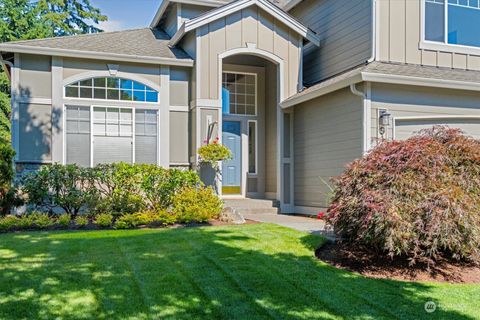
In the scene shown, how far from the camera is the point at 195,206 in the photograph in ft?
28.5

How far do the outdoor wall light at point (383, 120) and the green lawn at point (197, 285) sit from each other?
3.61 m

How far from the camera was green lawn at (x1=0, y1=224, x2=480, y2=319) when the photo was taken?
3893 millimetres

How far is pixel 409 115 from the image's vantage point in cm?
928

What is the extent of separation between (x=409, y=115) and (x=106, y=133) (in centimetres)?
692

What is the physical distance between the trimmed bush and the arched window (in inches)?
246

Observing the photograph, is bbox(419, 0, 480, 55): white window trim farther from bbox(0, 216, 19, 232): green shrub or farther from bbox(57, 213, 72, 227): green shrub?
bbox(0, 216, 19, 232): green shrub

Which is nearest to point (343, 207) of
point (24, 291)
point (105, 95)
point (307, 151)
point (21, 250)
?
point (24, 291)

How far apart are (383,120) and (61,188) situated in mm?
6695

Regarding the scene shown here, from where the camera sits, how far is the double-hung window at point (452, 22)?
10.4 metres

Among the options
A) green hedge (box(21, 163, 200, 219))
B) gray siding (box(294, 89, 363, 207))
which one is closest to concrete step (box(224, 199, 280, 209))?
gray siding (box(294, 89, 363, 207))

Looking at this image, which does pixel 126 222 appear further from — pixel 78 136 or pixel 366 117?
pixel 366 117

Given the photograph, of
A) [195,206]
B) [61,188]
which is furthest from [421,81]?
[61,188]

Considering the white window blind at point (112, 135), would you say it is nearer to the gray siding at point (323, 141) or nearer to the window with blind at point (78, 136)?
the window with blind at point (78, 136)

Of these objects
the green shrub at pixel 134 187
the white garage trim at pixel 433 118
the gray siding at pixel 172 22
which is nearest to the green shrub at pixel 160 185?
the green shrub at pixel 134 187
